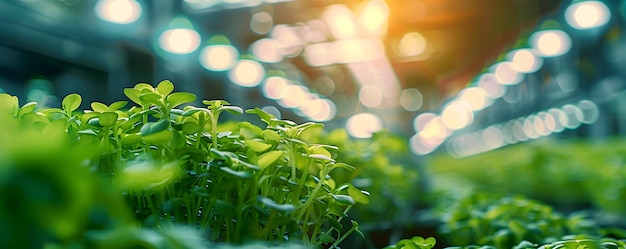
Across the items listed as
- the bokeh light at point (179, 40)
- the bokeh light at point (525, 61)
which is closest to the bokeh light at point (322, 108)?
the bokeh light at point (525, 61)

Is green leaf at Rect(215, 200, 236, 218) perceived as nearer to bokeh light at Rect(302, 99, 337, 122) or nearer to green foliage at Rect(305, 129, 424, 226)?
green foliage at Rect(305, 129, 424, 226)

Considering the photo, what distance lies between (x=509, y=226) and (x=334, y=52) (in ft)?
26.0

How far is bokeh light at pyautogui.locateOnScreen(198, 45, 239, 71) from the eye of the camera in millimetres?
5715

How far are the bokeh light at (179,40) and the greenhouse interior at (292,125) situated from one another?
18mm

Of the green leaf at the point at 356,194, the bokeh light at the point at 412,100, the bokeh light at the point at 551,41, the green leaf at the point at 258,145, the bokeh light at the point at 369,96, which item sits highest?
the bokeh light at the point at 412,100

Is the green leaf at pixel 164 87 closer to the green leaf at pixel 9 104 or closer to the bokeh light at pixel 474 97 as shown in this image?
the green leaf at pixel 9 104

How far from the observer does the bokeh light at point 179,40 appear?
4617mm

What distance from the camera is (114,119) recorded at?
0.74 m

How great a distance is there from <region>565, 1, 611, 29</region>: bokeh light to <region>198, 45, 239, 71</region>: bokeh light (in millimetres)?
3286

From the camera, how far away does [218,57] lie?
A: 239 inches

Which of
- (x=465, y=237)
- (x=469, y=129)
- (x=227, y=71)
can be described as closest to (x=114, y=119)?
(x=465, y=237)

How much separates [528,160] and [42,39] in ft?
11.3

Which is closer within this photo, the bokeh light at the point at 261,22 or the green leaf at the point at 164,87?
the green leaf at the point at 164,87

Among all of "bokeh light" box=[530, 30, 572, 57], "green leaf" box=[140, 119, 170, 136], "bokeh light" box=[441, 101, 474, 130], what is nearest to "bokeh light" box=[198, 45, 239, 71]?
"bokeh light" box=[530, 30, 572, 57]
